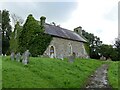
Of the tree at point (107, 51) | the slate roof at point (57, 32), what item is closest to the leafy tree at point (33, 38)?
the slate roof at point (57, 32)

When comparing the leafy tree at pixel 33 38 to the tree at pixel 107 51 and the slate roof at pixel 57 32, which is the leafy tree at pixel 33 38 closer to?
the slate roof at pixel 57 32

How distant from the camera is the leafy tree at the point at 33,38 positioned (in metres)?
40.3

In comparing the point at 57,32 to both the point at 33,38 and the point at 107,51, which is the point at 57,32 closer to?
the point at 33,38

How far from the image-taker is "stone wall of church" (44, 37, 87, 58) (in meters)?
44.4

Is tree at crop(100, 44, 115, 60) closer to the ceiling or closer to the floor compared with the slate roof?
closer to the floor

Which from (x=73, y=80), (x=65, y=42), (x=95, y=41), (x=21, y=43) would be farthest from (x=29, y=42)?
(x=95, y=41)

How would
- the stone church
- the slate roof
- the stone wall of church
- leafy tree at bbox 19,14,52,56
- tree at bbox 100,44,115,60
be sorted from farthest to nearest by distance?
1. tree at bbox 100,44,115,60
2. the slate roof
3. the stone wall of church
4. the stone church
5. leafy tree at bbox 19,14,52,56

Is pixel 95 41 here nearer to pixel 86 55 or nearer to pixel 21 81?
pixel 86 55

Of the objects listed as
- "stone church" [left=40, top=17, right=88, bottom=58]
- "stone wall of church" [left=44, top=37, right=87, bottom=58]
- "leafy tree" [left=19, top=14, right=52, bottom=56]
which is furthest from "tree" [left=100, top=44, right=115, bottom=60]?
"leafy tree" [left=19, top=14, right=52, bottom=56]

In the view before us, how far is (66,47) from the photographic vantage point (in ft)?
156

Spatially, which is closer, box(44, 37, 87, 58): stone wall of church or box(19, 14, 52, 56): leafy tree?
box(19, 14, 52, 56): leafy tree

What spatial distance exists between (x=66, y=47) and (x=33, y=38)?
928 cm

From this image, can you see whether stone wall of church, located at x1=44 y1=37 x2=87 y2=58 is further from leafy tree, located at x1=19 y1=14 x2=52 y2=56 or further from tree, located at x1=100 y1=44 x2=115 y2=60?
tree, located at x1=100 y1=44 x2=115 y2=60

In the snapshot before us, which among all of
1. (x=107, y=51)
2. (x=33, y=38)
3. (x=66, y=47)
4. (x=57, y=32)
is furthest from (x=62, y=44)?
(x=107, y=51)
